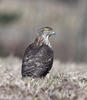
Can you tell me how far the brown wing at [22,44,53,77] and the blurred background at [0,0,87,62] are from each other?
2253 centimetres

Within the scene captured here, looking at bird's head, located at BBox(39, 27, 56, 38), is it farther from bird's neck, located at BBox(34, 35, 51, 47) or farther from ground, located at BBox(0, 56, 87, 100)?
ground, located at BBox(0, 56, 87, 100)

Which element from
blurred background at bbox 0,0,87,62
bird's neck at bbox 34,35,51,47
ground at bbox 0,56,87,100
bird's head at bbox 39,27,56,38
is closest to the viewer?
ground at bbox 0,56,87,100

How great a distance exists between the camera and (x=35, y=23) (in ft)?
124

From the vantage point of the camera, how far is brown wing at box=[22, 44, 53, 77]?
10102 millimetres

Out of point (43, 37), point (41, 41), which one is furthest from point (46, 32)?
point (41, 41)

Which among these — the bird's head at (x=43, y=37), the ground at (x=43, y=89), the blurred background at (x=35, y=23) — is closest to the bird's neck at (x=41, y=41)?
the bird's head at (x=43, y=37)

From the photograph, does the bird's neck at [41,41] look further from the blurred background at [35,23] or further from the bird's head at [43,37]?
the blurred background at [35,23]

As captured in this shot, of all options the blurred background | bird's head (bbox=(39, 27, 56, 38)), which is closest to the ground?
bird's head (bbox=(39, 27, 56, 38))

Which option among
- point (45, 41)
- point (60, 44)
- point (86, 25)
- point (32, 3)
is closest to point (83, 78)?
point (45, 41)

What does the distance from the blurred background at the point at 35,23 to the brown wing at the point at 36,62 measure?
22.5 m

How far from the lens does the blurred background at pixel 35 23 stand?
36.0 meters

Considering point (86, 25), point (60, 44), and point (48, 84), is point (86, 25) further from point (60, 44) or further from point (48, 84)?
point (48, 84)

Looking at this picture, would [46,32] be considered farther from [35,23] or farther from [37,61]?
[35,23]

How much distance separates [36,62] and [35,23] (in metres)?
27.7
